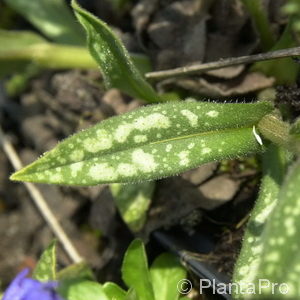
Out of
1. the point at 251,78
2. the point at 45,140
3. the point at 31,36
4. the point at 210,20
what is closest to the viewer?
the point at 251,78

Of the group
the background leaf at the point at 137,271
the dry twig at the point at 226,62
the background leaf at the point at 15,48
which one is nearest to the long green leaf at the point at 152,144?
the dry twig at the point at 226,62

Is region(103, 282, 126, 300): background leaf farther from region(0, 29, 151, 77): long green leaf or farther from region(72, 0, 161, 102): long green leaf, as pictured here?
region(0, 29, 151, 77): long green leaf

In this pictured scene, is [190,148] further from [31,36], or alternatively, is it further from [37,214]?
[37,214]

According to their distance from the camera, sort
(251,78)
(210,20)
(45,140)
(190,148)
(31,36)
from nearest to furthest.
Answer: (190,148)
(251,78)
(210,20)
(31,36)
(45,140)

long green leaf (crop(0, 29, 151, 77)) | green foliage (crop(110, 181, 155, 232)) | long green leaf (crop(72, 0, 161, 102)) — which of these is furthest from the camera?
long green leaf (crop(0, 29, 151, 77))

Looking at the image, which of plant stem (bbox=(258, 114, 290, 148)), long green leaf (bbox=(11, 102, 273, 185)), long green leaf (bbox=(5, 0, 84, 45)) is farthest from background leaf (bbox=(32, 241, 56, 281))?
long green leaf (bbox=(5, 0, 84, 45))

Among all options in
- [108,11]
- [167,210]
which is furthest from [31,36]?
[167,210]

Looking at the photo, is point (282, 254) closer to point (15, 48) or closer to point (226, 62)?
point (226, 62)
